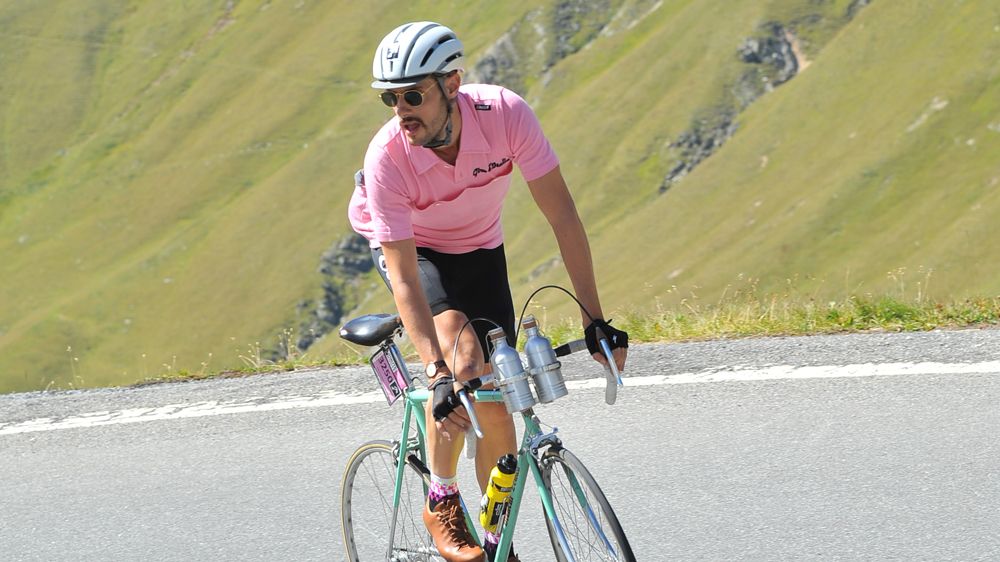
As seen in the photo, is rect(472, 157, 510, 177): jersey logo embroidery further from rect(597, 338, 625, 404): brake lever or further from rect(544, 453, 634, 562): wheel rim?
rect(544, 453, 634, 562): wheel rim

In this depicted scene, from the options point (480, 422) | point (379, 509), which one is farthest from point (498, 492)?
point (379, 509)

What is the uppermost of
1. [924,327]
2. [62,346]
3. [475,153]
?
[475,153]

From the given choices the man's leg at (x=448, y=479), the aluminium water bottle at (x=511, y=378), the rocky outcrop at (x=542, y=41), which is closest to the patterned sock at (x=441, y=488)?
the man's leg at (x=448, y=479)

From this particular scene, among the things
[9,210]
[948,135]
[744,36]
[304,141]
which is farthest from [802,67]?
[9,210]

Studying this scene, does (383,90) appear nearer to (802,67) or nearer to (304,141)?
(802,67)

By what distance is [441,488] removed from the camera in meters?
4.11

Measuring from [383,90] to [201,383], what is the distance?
196 inches

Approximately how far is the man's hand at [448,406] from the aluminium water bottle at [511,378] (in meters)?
0.13

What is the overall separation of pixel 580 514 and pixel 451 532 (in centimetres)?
64

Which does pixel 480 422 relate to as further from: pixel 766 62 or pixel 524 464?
pixel 766 62

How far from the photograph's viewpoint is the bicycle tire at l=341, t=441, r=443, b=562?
4.52 meters

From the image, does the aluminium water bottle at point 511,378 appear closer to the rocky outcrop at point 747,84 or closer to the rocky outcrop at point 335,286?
the rocky outcrop at point 335,286

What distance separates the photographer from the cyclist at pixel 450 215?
146 inches

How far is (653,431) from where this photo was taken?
608cm
